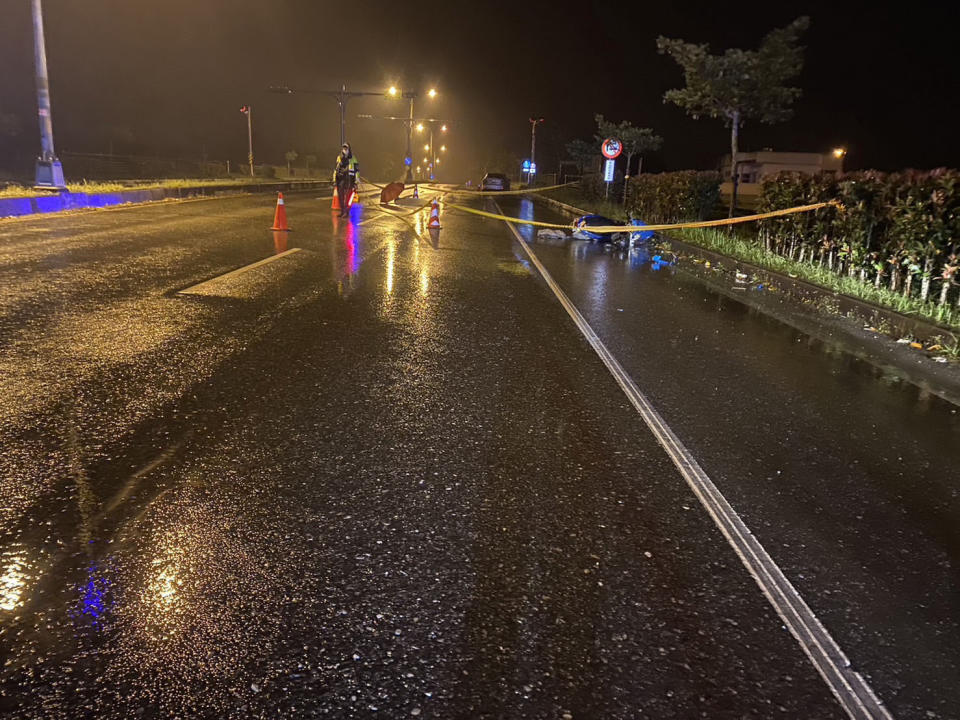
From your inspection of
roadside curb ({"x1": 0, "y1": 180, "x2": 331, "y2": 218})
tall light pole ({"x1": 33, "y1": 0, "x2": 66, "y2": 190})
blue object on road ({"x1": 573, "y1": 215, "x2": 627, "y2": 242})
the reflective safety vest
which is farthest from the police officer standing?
tall light pole ({"x1": 33, "y1": 0, "x2": 66, "y2": 190})

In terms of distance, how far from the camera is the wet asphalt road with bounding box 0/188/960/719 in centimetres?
241

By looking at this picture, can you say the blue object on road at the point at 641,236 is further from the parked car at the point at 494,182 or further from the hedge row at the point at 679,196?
the parked car at the point at 494,182

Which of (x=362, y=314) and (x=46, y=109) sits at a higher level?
(x=46, y=109)

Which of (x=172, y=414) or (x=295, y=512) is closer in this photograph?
(x=295, y=512)

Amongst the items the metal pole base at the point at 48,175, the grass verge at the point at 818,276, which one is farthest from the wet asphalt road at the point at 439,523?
the metal pole base at the point at 48,175

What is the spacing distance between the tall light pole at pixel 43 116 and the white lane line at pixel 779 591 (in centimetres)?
1863

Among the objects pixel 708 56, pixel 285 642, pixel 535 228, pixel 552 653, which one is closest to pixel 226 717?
pixel 285 642

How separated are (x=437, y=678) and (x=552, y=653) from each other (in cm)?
42

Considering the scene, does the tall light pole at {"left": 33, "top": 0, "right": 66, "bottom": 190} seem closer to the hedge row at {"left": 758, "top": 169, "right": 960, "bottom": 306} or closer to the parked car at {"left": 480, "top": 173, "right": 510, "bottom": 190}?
the hedge row at {"left": 758, "top": 169, "right": 960, "bottom": 306}

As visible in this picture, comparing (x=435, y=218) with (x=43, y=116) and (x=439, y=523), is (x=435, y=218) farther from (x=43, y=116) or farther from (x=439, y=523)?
(x=439, y=523)

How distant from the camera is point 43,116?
59.8ft

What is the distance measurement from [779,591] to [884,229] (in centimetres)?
897

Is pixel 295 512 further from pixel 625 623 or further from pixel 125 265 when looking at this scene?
pixel 125 265

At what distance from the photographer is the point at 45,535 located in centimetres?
314
